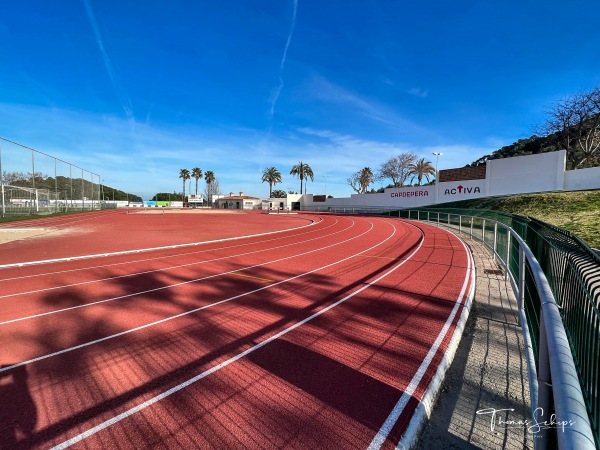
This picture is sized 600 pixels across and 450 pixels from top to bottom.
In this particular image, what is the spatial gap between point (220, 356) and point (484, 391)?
131 inches

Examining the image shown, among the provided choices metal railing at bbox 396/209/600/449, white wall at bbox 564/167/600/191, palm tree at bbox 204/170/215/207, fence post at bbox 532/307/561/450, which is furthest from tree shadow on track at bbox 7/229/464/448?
palm tree at bbox 204/170/215/207

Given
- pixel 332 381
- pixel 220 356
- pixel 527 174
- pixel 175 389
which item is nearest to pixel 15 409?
pixel 175 389

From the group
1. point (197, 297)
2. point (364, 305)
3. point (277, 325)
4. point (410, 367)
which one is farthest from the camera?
point (197, 297)

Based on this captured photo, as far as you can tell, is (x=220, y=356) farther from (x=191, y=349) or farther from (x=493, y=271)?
(x=493, y=271)

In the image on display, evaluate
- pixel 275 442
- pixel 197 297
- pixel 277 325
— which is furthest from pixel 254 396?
pixel 197 297

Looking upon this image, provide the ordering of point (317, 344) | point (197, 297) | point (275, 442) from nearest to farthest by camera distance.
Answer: point (275, 442) < point (317, 344) < point (197, 297)

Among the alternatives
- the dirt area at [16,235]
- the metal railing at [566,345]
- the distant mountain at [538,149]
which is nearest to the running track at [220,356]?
the metal railing at [566,345]

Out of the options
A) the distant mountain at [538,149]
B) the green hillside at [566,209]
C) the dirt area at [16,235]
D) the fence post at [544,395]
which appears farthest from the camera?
the distant mountain at [538,149]

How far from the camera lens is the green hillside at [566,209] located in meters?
15.7

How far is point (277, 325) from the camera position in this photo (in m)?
5.17

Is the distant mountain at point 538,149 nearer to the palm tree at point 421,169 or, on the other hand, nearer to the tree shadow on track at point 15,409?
the palm tree at point 421,169

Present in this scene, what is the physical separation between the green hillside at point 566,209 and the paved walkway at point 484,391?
1219cm

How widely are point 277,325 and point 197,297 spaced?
2.45 metres

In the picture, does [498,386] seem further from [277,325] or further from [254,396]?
[277,325]
